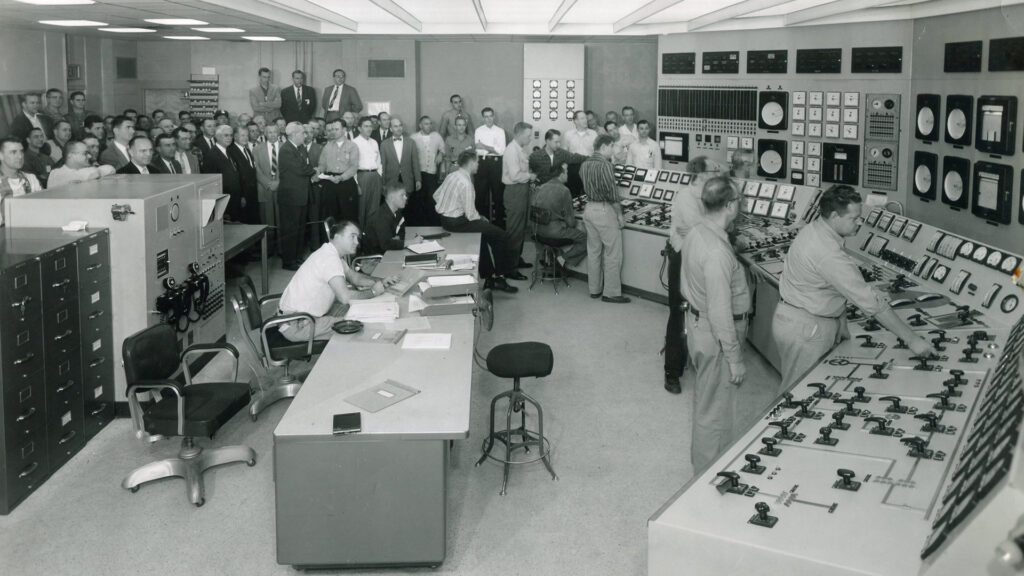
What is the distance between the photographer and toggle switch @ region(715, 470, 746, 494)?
2.96 metres

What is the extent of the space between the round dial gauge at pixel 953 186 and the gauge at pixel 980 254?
78.2 inches

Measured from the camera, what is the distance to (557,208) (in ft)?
28.7

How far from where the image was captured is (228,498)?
4531 millimetres

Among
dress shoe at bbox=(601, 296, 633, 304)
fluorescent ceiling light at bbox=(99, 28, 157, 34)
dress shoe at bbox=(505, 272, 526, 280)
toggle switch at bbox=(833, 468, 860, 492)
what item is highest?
fluorescent ceiling light at bbox=(99, 28, 157, 34)

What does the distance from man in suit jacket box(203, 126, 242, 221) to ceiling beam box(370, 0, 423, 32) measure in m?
2.11

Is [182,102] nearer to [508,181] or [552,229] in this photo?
[508,181]

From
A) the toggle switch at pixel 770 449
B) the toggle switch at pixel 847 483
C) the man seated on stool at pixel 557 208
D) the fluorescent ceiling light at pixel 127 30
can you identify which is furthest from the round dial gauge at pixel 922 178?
the fluorescent ceiling light at pixel 127 30

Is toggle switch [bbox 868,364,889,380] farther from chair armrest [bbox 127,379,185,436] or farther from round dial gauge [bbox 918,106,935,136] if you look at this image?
round dial gauge [bbox 918,106,935,136]

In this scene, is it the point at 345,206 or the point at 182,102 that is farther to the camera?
the point at 182,102

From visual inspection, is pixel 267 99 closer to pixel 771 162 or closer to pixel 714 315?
pixel 771 162

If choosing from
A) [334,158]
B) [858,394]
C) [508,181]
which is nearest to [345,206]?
[334,158]

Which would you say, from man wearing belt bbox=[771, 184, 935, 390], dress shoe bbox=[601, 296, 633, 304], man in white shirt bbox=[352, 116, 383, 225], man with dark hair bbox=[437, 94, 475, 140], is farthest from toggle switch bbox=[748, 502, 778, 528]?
man with dark hair bbox=[437, 94, 475, 140]

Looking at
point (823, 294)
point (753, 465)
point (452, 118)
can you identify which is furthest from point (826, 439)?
point (452, 118)

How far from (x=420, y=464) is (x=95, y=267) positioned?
277 centimetres
